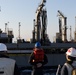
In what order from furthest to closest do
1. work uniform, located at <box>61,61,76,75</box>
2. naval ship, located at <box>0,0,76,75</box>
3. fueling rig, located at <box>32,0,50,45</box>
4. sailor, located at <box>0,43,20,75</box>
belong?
1. fueling rig, located at <box>32,0,50,45</box>
2. naval ship, located at <box>0,0,76,75</box>
3. work uniform, located at <box>61,61,76,75</box>
4. sailor, located at <box>0,43,20,75</box>

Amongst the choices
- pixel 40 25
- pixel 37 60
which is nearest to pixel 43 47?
pixel 40 25

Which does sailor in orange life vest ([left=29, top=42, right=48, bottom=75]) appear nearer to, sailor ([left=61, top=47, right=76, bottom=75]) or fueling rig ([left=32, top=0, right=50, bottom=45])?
sailor ([left=61, top=47, right=76, bottom=75])

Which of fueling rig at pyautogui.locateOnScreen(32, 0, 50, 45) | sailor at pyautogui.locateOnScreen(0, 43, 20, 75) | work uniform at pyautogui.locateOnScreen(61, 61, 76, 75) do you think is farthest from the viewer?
fueling rig at pyautogui.locateOnScreen(32, 0, 50, 45)

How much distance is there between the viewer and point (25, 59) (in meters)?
35.0

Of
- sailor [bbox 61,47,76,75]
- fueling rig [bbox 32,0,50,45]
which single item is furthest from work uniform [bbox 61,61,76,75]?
fueling rig [bbox 32,0,50,45]

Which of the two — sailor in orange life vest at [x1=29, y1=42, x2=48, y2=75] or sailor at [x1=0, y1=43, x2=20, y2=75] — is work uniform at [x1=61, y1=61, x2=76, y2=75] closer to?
sailor at [x1=0, y1=43, x2=20, y2=75]

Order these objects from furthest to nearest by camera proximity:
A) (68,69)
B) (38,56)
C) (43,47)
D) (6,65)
→ (43,47) → (38,56) → (68,69) → (6,65)

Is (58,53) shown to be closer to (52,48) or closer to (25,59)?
(52,48)

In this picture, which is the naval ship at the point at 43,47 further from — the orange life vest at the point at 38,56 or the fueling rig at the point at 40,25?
the orange life vest at the point at 38,56

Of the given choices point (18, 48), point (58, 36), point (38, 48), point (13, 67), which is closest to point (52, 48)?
point (18, 48)

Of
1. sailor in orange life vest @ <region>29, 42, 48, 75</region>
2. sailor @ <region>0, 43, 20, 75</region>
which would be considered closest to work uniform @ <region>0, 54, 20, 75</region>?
sailor @ <region>0, 43, 20, 75</region>

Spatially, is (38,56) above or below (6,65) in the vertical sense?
below

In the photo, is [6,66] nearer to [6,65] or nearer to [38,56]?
[6,65]

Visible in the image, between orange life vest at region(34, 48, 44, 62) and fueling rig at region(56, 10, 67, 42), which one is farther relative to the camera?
fueling rig at region(56, 10, 67, 42)
